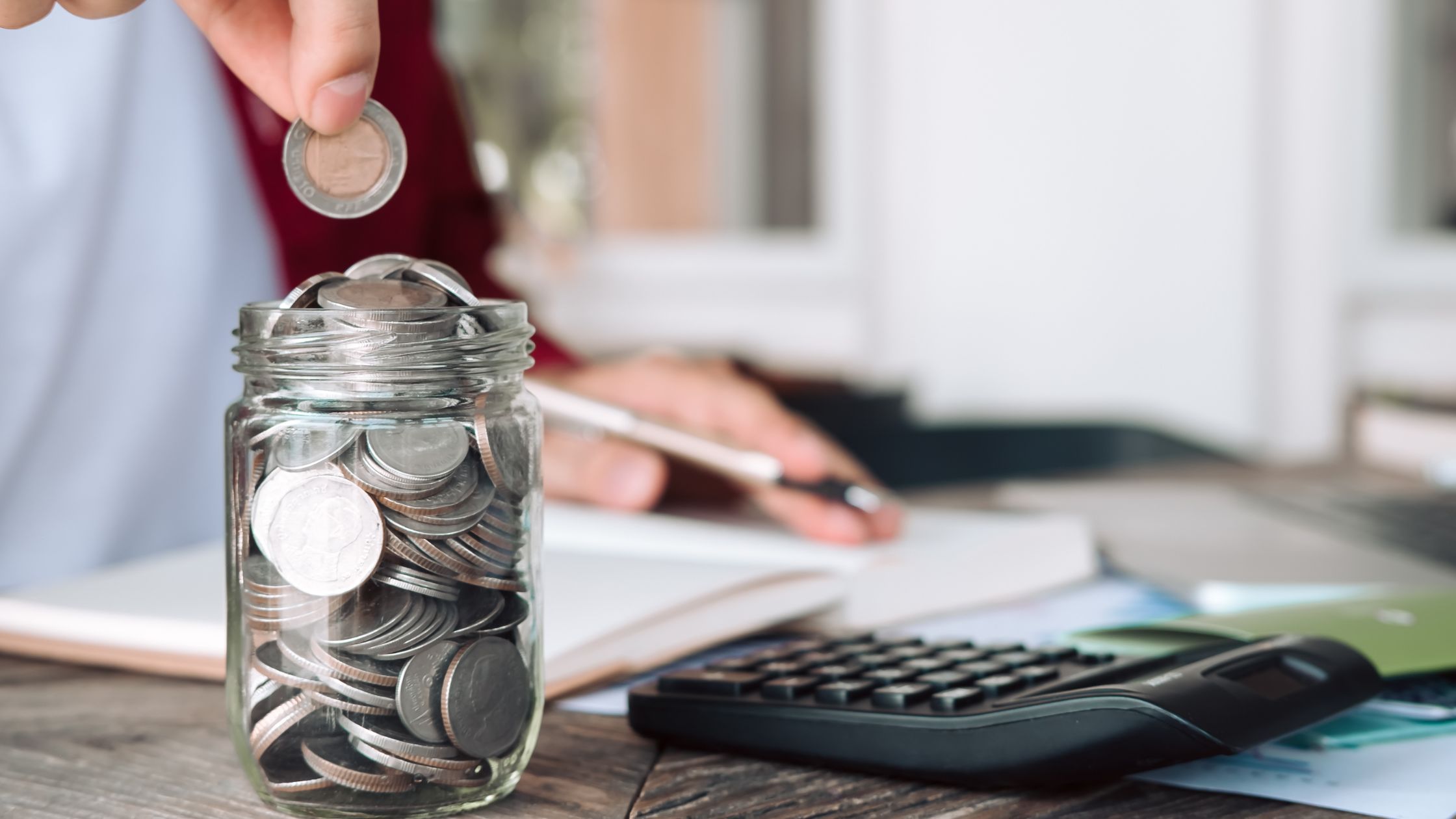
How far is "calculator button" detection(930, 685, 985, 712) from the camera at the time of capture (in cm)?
40

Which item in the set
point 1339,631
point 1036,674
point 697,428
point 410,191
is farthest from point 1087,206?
point 1036,674

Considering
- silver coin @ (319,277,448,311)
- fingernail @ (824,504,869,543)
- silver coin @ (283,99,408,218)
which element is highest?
silver coin @ (283,99,408,218)

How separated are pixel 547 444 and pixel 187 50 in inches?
17.5

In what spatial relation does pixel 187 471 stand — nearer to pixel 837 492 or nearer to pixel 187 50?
pixel 187 50

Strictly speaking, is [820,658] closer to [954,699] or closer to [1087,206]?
[954,699]

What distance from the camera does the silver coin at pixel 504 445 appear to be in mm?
385

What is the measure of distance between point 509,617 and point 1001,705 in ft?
0.49

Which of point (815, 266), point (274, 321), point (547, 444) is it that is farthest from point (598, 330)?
point (274, 321)

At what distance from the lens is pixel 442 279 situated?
15.4 inches

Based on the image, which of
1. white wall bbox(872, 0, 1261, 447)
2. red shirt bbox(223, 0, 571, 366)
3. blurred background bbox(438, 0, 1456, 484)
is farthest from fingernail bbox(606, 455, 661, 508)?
white wall bbox(872, 0, 1261, 447)

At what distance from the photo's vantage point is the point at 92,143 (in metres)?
0.92

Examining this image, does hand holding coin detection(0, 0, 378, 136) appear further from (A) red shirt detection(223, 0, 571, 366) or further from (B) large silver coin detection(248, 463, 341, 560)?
(A) red shirt detection(223, 0, 571, 366)

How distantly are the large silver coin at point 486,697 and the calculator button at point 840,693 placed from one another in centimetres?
9

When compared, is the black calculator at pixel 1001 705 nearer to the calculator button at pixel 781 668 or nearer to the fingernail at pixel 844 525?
the calculator button at pixel 781 668
